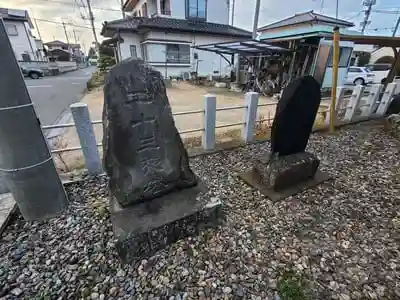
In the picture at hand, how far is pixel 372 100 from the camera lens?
558 cm

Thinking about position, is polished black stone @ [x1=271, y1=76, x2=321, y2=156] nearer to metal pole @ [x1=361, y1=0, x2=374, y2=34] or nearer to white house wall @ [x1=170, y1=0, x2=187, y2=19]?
white house wall @ [x1=170, y1=0, x2=187, y2=19]

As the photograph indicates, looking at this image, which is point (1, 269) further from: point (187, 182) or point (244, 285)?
point (244, 285)

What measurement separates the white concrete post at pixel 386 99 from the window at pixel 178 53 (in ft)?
39.6

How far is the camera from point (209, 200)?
206 cm

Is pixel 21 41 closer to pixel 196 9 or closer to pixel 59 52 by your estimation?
pixel 59 52

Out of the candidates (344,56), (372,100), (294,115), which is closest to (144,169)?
(294,115)

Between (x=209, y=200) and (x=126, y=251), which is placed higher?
(x=209, y=200)

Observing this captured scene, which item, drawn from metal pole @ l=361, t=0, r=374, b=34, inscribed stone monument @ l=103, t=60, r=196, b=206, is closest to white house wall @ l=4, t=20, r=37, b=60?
inscribed stone monument @ l=103, t=60, r=196, b=206

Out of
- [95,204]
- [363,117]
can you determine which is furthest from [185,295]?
[363,117]

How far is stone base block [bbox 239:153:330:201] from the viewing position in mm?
2566

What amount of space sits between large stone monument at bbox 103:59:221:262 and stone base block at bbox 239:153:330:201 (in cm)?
91

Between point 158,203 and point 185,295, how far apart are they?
0.79 meters

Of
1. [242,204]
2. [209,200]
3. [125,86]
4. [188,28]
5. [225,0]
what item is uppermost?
[225,0]

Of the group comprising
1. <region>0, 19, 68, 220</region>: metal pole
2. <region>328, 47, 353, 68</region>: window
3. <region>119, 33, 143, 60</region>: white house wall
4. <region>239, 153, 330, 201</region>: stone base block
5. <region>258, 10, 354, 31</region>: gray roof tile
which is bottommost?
<region>239, 153, 330, 201</region>: stone base block
